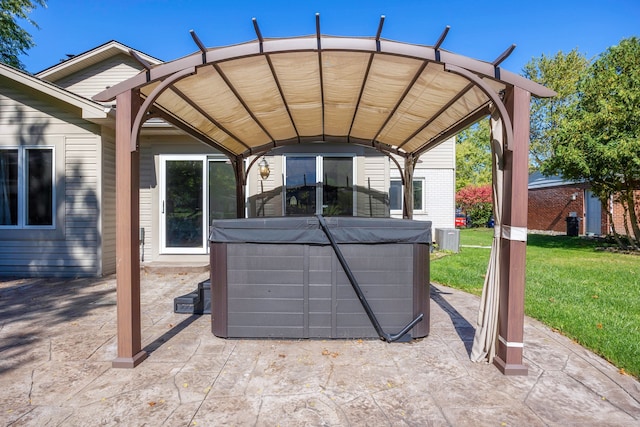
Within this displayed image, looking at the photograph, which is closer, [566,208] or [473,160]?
[566,208]

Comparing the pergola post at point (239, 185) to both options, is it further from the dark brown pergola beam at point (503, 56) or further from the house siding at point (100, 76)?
the dark brown pergola beam at point (503, 56)

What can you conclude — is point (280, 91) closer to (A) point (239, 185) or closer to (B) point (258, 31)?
(B) point (258, 31)

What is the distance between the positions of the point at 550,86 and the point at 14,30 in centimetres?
2873

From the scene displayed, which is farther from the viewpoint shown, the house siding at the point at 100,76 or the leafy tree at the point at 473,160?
the leafy tree at the point at 473,160

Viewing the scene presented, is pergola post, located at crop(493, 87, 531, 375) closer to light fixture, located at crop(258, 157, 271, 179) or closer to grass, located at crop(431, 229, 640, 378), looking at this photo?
grass, located at crop(431, 229, 640, 378)

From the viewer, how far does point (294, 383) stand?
8.77 ft

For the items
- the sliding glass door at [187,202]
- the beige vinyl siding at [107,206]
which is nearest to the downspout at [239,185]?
the sliding glass door at [187,202]

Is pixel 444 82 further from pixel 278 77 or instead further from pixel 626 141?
pixel 626 141

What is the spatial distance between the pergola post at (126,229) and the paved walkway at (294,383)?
0.83ft

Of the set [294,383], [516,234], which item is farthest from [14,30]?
[516,234]

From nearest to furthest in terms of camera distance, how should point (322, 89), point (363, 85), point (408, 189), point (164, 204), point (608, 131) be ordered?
point (363, 85) < point (322, 89) < point (408, 189) < point (164, 204) < point (608, 131)

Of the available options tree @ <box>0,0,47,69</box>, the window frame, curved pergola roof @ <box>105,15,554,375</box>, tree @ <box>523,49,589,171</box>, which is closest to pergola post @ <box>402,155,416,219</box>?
curved pergola roof @ <box>105,15,554,375</box>

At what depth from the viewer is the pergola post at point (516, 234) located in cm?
285

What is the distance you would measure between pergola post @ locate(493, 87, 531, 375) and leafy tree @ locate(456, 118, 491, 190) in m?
30.7
